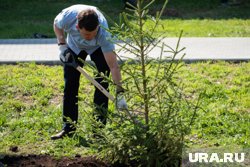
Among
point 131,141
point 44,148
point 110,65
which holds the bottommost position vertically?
point 44,148

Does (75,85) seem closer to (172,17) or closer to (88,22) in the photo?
(88,22)

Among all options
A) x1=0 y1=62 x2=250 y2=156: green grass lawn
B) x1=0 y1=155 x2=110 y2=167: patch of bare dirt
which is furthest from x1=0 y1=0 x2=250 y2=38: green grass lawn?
x1=0 y1=155 x2=110 y2=167: patch of bare dirt

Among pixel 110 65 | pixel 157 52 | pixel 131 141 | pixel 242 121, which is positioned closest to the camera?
pixel 131 141

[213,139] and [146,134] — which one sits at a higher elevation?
[146,134]

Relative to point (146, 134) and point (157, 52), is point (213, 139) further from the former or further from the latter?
point (157, 52)

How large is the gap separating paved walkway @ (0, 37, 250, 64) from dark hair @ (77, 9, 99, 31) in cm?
384

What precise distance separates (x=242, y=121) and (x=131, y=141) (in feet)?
7.13

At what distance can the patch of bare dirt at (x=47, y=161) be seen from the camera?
488cm

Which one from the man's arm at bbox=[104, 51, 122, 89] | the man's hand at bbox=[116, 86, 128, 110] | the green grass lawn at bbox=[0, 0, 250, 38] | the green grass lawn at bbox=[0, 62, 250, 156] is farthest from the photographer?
the green grass lawn at bbox=[0, 0, 250, 38]

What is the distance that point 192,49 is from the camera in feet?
32.9

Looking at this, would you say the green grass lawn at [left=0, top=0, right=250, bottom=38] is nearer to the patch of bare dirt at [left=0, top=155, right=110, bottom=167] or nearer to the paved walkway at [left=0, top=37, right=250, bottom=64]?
the paved walkway at [left=0, top=37, right=250, bottom=64]

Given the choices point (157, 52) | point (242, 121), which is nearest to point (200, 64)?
point (157, 52)

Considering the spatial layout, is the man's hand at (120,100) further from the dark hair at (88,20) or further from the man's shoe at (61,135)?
the man's shoe at (61,135)

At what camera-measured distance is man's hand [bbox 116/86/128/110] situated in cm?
466
